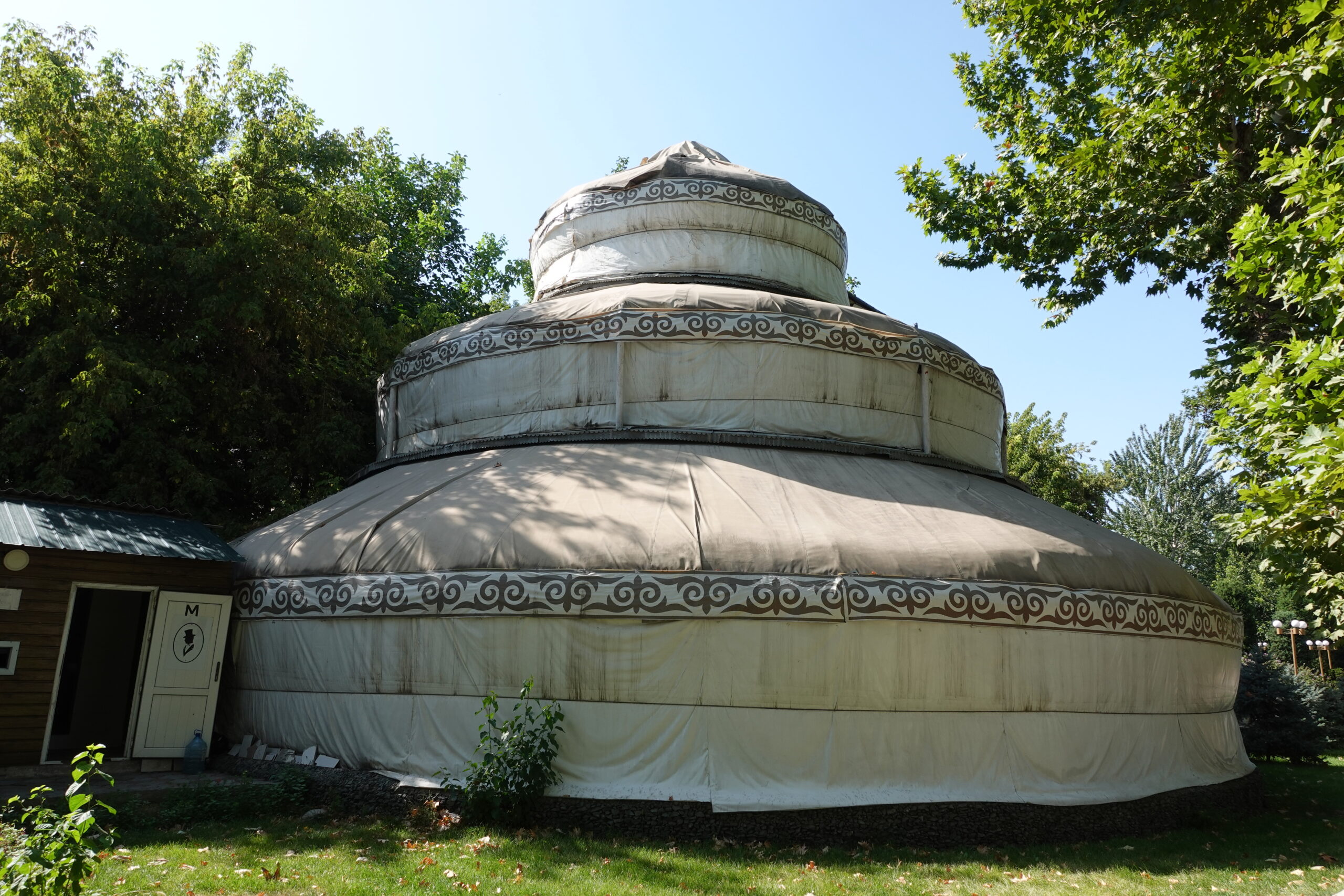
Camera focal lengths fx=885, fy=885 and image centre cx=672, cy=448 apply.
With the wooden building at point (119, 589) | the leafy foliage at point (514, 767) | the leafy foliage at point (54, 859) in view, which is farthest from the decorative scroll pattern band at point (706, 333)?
the leafy foliage at point (54, 859)

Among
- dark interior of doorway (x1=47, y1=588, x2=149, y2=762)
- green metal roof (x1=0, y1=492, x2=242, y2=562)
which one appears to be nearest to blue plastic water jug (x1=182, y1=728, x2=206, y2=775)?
green metal roof (x1=0, y1=492, x2=242, y2=562)

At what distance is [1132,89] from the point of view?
12086 millimetres

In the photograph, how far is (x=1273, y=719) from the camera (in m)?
14.2

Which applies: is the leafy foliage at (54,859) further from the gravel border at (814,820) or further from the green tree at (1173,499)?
the green tree at (1173,499)

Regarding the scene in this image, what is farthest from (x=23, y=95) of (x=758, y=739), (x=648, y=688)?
(x=758, y=739)

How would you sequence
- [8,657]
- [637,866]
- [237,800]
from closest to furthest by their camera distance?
[637,866] → [237,800] → [8,657]

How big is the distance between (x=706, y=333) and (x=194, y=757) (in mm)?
6571

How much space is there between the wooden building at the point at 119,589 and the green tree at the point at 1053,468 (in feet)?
87.1

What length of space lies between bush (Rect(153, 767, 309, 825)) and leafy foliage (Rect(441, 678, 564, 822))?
144 cm

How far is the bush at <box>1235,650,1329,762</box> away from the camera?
46.1 ft

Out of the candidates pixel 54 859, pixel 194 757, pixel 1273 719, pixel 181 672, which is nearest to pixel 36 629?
pixel 181 672

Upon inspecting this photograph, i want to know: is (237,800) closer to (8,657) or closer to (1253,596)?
(8,657)

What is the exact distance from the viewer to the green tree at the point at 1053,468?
30.3 meters

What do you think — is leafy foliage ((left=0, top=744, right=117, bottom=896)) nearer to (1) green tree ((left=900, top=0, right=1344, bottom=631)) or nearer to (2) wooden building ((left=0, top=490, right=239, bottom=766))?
(2) wooden building ((left=0, top=490, right=239, bottom=766))
